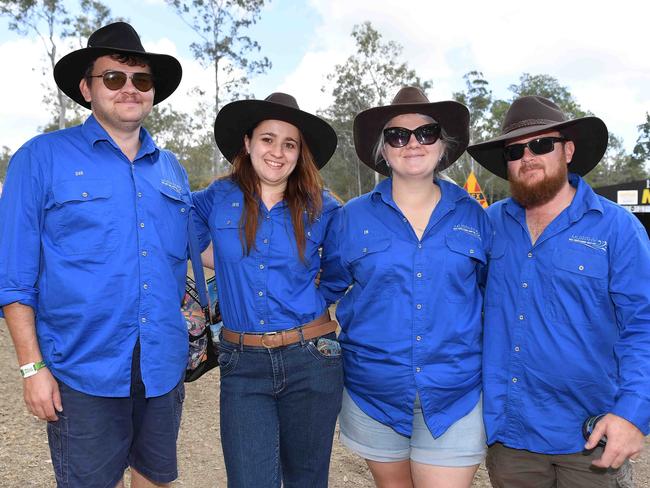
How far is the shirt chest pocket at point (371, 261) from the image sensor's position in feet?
9.16

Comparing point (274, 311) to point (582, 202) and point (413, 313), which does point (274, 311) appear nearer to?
point (413, 313)

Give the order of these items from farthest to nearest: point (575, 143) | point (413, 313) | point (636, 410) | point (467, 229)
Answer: point (575, 143) → point (467, 229) → point (413, 313) → point (636, 410)

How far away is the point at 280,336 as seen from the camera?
266 cm

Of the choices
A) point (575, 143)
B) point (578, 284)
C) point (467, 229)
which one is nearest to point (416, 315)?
point (467, 229)

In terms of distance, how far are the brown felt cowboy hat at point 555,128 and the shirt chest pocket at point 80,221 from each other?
73.8 inches

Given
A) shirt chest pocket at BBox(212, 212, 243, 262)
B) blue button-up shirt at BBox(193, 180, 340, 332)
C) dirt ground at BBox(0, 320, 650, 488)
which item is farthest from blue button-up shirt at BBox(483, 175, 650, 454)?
dirt ground at BBox(0, 320, 650, 488)

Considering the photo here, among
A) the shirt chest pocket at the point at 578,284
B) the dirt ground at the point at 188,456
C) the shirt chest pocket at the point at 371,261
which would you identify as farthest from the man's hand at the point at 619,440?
the dirt ground at the point at 188,456

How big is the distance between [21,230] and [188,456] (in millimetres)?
2811

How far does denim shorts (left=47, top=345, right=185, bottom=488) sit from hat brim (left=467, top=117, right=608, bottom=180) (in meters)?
2.02

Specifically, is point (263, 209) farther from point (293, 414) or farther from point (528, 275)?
point (528, 275)

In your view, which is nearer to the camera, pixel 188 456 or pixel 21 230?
pixel 21 230

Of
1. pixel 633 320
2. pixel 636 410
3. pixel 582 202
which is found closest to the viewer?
pixel 636 410

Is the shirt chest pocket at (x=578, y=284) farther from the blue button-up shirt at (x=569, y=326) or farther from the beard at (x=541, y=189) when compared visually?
the beard at (x=541, y=189)

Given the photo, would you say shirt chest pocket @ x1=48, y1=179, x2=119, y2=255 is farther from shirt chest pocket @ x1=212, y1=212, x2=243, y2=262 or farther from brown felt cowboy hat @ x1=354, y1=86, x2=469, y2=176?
brown felt cowboy hat @ x1=354, y1=86, x2=469, y2=176
